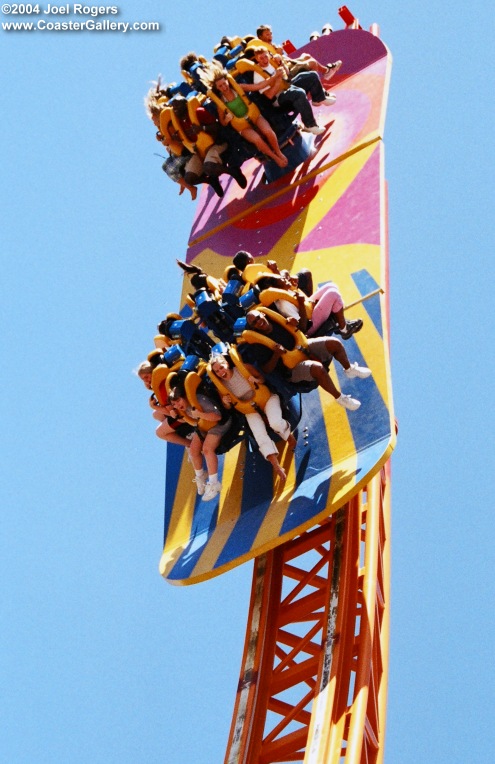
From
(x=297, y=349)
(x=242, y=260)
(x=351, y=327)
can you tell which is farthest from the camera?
(x=242, y=260)

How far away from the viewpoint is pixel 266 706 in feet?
28.6

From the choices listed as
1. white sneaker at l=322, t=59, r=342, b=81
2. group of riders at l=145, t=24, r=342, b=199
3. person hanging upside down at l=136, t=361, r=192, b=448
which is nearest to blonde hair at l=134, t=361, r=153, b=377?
person hanging upside down at l=136, t=361, r=192, b=448

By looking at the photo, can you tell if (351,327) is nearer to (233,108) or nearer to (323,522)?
(323,522)

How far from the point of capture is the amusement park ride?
8.30 meters

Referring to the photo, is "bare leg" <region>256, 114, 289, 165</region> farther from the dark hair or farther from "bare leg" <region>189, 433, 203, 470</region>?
"bare leg" <region>189, 433, 203, 470</region>

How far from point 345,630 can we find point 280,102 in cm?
451

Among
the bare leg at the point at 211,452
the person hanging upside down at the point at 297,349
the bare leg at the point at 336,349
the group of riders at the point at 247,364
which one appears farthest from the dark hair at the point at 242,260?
the bare leg at the point at 211,452

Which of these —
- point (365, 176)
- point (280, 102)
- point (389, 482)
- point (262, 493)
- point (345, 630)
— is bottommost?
point (345, 630)

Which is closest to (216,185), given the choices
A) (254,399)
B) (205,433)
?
(205,433)

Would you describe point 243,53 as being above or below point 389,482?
above

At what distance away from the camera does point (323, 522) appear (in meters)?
9.41

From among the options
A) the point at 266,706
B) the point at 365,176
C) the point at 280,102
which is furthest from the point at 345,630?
the point at 280,102

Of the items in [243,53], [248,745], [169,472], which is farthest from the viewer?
[243,53]

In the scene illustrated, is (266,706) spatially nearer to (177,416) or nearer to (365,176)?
(177,416)
